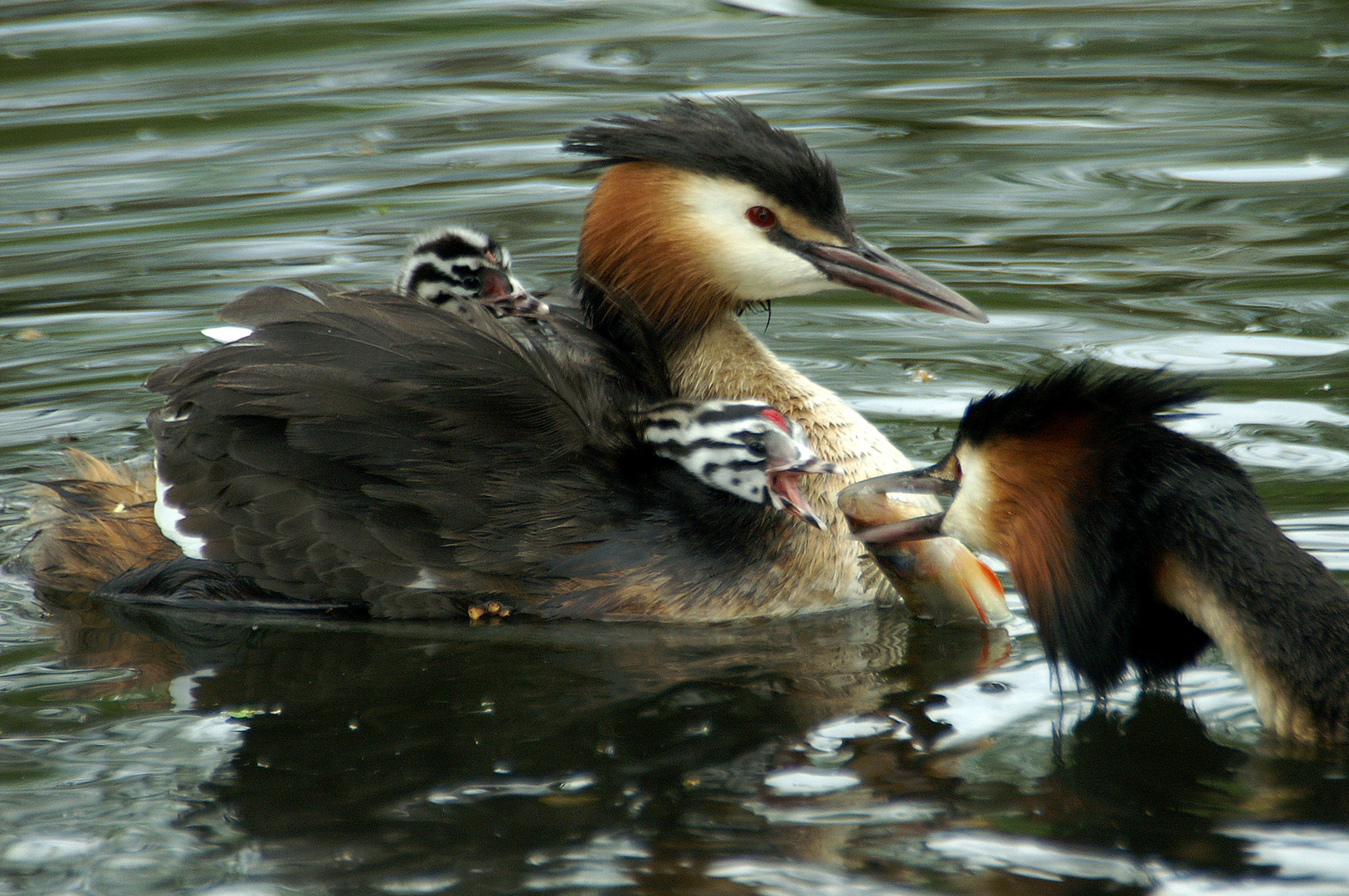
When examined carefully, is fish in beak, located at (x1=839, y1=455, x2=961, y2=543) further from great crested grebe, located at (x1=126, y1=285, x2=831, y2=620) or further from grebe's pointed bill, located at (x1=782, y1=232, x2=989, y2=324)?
grebe's pointed bill, located at (x1=782, y1=232, x2=989, y2=324)

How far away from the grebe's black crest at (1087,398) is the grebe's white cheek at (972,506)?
117 mm

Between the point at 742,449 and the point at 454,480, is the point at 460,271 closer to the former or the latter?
the point at 454,480

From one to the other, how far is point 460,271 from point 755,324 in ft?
6.47

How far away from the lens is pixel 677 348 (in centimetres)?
509

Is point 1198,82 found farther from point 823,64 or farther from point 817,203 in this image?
point 817,203

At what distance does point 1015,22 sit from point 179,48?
17.3ft

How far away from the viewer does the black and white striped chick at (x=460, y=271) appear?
5285mm

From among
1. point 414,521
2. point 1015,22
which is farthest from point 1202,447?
point 1015,22

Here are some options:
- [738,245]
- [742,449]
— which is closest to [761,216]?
[738,245]

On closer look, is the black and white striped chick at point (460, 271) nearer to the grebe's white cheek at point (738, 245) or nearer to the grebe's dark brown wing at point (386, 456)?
the grebe's white cheek at point (738, 245)

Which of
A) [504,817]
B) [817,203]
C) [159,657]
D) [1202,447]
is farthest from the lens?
[817,203]

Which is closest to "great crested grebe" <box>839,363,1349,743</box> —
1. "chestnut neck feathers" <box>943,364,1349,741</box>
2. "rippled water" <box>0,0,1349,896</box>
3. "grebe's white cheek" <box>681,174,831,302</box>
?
"chestnut neck feathers" <box>943,364,1349,741</box>

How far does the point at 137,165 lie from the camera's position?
350 inches

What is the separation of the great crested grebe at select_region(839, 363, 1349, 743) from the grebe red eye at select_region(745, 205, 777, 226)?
1.11 meters
